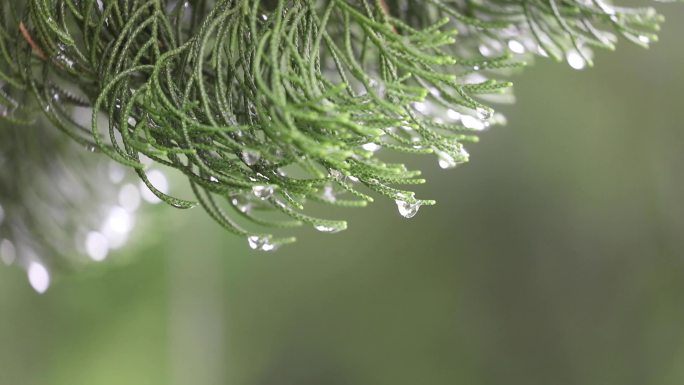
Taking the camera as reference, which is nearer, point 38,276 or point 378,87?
point 378,87

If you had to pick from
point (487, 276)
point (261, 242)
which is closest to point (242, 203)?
point (261, 242)

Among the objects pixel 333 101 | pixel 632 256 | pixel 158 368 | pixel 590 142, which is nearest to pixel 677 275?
pixel 632 256

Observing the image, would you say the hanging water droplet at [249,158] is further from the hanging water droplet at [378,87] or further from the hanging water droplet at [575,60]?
the hanging water droplet at [575,60]

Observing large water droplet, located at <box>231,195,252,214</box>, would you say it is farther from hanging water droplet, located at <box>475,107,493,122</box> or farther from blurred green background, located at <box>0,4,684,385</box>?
blurred green background, located at <box>0,4,684,385</box>

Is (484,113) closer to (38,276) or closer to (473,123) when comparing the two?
(473,123)

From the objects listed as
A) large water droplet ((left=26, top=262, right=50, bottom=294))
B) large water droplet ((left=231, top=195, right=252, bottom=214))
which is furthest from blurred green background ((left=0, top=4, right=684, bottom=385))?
large water droplet ((left=231, top=195, right=252, bottom=214))

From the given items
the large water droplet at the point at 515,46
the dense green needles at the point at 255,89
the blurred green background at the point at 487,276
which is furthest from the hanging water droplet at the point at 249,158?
the blurred green background at the point at 487,276
